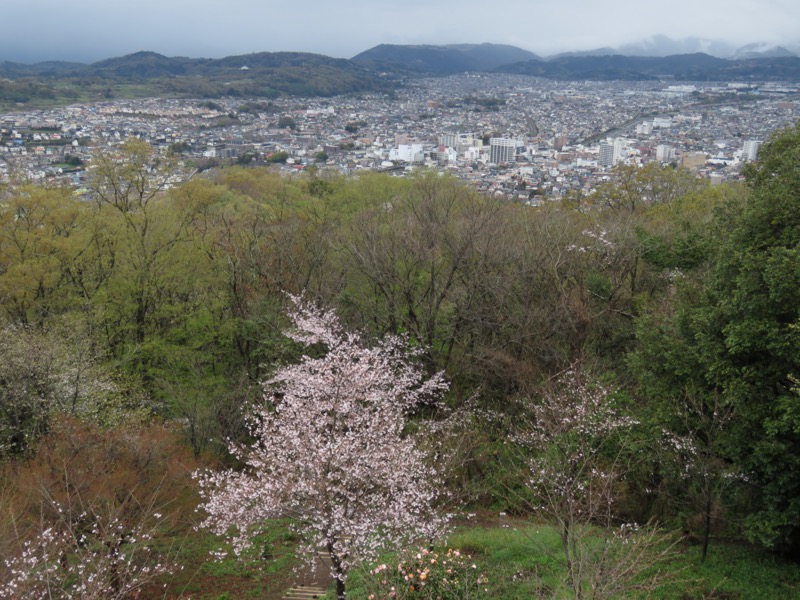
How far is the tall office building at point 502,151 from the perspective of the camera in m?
70.8

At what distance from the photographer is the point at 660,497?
1291cm

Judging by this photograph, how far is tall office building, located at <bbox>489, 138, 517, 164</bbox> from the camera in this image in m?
70.8

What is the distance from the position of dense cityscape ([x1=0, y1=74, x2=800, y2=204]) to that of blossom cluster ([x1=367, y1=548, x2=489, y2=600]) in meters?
19.3

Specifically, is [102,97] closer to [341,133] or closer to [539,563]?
[341,133]

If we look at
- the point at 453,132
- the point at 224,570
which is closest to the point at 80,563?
the point at 224,570

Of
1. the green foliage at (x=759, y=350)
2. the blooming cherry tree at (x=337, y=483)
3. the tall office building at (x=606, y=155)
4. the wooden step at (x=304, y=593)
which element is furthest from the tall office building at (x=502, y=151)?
the wooden step at (x=304, y=593)

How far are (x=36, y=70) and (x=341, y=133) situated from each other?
96193 millimetres

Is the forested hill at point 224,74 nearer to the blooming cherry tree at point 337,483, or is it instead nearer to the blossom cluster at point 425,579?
the blooming cherry tree at point 337,483

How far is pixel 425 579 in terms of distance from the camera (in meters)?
8.78

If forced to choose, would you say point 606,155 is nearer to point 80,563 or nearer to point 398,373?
point 398,373

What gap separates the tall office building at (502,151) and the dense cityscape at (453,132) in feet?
0.69

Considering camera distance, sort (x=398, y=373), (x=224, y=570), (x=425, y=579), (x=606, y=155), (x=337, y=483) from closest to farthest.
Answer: (x=425, y=579) → (x=337, y=483) → (x=224, y=570) → (x=398, y=373) → (x=606, y=155)

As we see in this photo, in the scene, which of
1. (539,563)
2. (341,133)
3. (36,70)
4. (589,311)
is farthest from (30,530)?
(36,70)

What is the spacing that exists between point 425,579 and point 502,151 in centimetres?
6883
